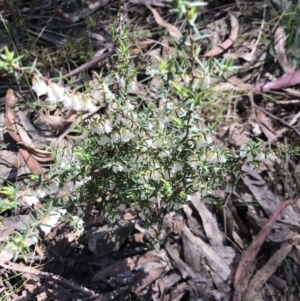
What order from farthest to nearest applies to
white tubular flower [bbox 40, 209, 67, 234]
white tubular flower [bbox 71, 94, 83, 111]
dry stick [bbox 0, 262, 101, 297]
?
dry stick [bbox 0, 262, 101, 297]
white tubular flower [bbox 40, 209, 67, 234]
white tubular flower [bbox 71, 94, 83, 111]

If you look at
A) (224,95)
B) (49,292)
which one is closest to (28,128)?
(49,292)

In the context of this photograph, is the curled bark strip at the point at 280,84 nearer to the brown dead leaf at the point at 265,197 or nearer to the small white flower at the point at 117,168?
the brown dead leaf at the point at 265,197

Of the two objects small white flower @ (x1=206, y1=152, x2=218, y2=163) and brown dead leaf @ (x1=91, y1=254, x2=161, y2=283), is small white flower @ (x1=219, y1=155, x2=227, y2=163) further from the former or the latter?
brown dead leaf @ (x1=91, y1=254, x2=161, y2=283)

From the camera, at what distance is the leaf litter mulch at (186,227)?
2896 mm

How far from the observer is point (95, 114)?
3305mm

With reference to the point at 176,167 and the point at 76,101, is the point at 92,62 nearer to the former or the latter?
the point at 176,167

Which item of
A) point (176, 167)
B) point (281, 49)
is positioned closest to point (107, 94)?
point (176, 167)

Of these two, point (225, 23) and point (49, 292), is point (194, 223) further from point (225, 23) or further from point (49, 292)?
point (225, 23)

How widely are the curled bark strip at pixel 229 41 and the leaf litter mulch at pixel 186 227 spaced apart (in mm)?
10

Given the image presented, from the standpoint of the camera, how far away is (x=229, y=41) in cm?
383

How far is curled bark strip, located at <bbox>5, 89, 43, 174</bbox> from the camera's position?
3.13 m

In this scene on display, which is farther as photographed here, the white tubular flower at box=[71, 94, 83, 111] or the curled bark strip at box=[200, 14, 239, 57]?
the curled bark strip at box=[200, 14, 239, 57]

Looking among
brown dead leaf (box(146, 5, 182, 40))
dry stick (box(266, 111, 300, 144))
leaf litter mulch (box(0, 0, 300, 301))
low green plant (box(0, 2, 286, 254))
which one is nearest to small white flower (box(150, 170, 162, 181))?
low green plant (box(0, 2, 286, 254))

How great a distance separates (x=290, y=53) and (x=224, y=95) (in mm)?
670
